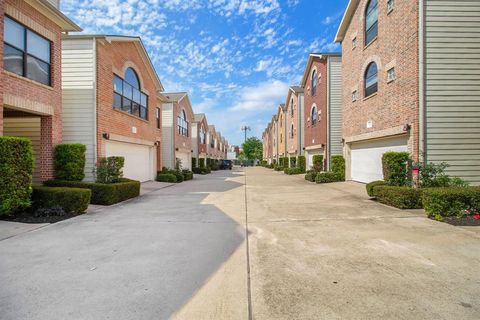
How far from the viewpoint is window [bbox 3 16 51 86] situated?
24.4 ft

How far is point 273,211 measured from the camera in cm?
759

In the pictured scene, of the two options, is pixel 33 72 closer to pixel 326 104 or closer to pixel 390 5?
pixel 390 5

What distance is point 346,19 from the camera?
15336 mm

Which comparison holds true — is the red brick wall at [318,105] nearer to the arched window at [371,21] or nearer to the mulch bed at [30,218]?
the arched window at [371,21]

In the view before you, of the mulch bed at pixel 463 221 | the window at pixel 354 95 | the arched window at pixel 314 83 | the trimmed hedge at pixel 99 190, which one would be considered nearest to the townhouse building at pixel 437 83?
the mulch bed at pixel 463 221

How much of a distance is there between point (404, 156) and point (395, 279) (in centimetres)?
725

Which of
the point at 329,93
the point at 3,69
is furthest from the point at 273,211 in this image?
the point at 329,93

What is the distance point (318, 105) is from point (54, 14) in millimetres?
17564

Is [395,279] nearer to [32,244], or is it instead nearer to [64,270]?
[64,270]

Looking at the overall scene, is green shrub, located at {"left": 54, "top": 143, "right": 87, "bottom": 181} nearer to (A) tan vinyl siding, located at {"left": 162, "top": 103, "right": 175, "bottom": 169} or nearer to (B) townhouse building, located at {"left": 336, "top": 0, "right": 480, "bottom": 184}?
(A) tan vinyl siding, located at {"left": 162, "top": 103, "right": 175, "bottom": 169}

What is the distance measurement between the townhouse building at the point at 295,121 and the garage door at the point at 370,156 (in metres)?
11.6

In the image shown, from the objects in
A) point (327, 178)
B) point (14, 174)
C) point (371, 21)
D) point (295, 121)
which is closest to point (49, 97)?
point (14, 174)

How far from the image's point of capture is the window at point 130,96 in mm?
12867

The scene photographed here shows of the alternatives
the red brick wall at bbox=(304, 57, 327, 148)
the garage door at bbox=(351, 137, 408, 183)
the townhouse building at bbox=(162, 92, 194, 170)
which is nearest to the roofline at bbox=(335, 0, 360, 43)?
the red brick wall at bbox=(304, 57, 327, 148)
